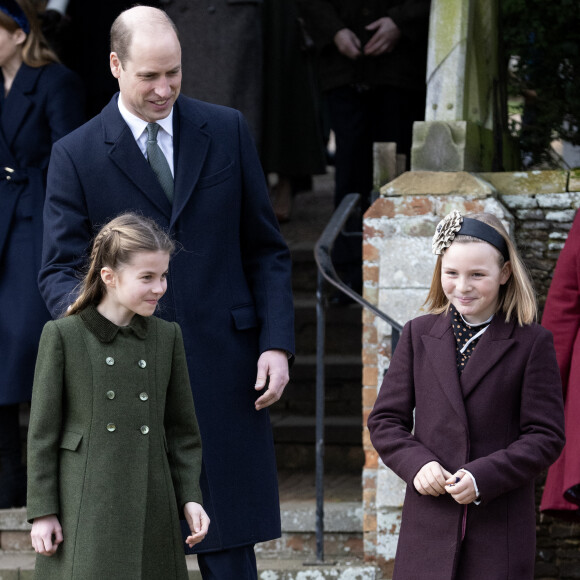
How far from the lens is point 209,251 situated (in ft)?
12.1

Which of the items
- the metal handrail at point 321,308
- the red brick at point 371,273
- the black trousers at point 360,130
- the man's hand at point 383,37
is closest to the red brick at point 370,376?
the metal handrail at point 321,308

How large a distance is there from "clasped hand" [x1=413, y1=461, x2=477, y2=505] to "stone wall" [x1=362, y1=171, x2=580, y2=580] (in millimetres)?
1978

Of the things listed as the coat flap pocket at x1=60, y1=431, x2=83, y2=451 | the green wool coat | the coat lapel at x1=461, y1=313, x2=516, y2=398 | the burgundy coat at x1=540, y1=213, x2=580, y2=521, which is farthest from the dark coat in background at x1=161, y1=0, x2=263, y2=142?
the coat flap pocket at x1=60, y1=431, x2=83, y2=451

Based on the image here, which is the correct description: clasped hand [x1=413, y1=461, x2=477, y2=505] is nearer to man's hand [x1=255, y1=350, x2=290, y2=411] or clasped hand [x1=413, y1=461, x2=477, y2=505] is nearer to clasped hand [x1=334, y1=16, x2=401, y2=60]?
man's hand [x1=255, y1=350, x2=290, y2=411]

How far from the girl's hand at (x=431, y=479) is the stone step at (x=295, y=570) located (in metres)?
2.09

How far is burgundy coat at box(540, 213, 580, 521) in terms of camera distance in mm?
4668

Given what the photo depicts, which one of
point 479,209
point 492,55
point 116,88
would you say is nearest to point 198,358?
point 479,209

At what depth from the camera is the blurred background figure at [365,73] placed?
6164mm

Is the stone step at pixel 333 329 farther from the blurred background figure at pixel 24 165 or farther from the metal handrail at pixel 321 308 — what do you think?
the blurred background figure at pixel 24 165

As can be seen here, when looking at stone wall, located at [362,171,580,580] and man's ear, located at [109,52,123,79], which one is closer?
man's ear, located at [109,52,123,79]

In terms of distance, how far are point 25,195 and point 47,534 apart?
2529mm

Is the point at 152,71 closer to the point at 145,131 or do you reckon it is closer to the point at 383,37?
the point at 145,131

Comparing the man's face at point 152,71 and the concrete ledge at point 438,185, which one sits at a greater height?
the man's face at point 152,71

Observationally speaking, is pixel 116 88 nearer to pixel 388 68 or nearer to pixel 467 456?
pixel 388 68
